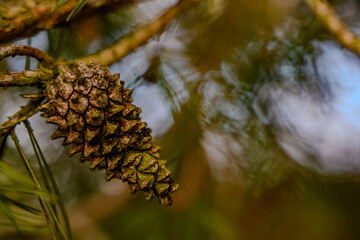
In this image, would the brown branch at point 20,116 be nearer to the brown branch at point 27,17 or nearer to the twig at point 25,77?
the twig at point 25,77

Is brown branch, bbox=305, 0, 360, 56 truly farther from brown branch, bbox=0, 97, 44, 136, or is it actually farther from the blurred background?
brown branch, bbox=0, 97, 44, 136

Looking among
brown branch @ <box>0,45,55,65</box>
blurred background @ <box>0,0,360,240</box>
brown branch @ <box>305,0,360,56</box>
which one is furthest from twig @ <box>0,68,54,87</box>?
brown branch @ <box>305,0,360,56</box>

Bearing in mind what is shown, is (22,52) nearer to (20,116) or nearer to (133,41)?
(20,116)

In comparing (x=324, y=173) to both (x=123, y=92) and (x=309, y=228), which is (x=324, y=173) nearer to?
(x=309, y=228)

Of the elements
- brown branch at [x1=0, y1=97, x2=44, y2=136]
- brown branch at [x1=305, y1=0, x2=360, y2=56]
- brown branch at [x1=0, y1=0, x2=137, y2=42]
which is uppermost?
brown branch at [x1=0, y1=0, x2=137, y2=42]

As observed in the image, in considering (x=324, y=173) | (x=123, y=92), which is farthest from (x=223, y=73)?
(x=123, y=92)

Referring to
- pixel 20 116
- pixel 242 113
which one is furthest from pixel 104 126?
pixel 242 113
